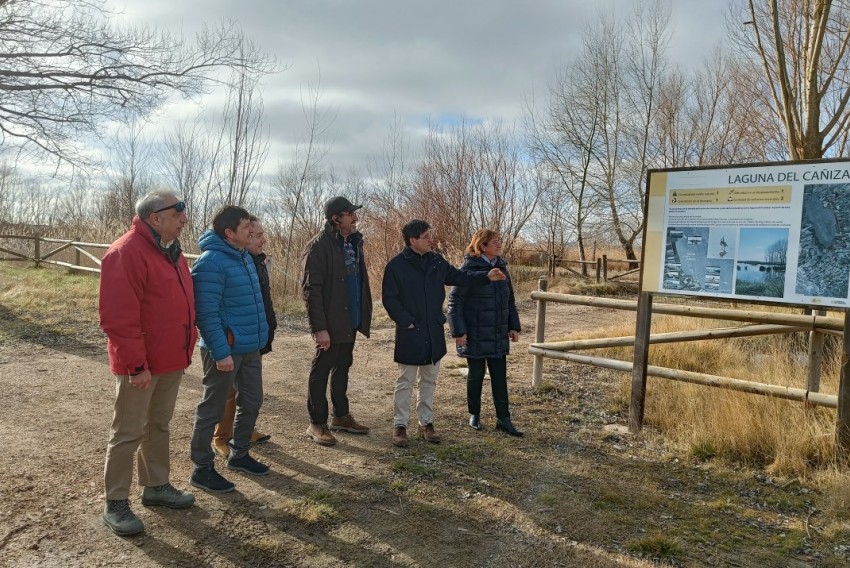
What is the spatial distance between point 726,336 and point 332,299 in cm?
367

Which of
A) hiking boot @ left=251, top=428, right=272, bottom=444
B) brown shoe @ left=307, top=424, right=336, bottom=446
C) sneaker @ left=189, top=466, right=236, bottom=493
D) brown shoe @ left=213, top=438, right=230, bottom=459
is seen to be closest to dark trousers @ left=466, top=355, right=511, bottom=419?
brown shoe @ left=307, top=424, right=336, bottom=446

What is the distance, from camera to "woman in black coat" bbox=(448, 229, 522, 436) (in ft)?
16.6

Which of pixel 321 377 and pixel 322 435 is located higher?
pixel 321 377

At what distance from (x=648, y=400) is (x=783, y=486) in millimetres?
1743

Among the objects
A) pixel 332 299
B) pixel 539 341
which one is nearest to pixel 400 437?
pixel 332 299

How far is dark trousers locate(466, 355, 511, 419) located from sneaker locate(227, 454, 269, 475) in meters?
1.93

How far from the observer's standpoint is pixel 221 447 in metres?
4.38

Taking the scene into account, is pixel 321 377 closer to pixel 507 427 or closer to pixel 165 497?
pixel 165 497

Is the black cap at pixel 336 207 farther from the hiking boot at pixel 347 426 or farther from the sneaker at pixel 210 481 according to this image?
the sneaker at pixel 210 481

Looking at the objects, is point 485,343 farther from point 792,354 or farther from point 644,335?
point 792,354

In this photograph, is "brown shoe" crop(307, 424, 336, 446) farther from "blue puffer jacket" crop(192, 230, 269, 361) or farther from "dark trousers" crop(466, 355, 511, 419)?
"dark trousers" crop(466, 355, 511, 419)

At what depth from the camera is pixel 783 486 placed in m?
4.20

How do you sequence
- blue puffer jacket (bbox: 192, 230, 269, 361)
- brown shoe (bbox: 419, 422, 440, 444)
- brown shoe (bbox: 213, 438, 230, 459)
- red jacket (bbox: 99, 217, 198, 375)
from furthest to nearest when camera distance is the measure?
1. brown shoe (bbox: 419, 422, 440, 444)
2. brown shoe (bbox: 213, 438, 230, 459)
3. blue puffer jacket (bbox: 192, 230, 269, 361)
4. red jacket (bbox: 99, 217, 198, 375)

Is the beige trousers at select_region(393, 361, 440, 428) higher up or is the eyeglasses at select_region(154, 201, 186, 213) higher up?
the eyeglasses at select_region(154, 201, 186, 213)
